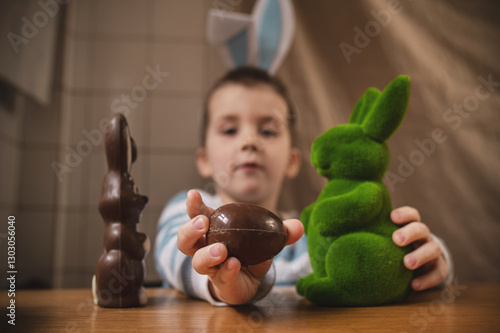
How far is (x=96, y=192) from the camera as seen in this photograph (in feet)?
4.50

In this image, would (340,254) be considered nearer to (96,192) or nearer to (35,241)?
(96,192)

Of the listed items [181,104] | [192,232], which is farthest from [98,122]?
[192,232]

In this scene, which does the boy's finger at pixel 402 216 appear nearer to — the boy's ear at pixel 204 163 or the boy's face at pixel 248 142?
the boy's face at pixel 248 142

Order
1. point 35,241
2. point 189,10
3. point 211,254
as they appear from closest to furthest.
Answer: point 211,254
point 35,241
point 189,10

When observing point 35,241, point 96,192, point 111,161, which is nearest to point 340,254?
point 111,161

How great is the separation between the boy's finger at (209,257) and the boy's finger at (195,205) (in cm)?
5

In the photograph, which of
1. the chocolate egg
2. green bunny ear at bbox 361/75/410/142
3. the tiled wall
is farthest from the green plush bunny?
the tiled wall

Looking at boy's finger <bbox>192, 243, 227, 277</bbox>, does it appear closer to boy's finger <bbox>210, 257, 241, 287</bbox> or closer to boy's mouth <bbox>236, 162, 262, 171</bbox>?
boy's finger <bbox>210, 257, 241, 287</bbox>

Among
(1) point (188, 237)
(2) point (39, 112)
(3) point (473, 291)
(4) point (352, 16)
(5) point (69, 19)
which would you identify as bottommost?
(3) point (473, 291)

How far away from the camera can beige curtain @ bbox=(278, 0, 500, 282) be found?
75cm

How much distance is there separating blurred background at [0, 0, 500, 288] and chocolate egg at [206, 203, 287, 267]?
0.48 m

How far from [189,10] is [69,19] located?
44cm

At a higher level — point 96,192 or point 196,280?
point 96,192

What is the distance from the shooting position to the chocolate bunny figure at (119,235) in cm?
49
